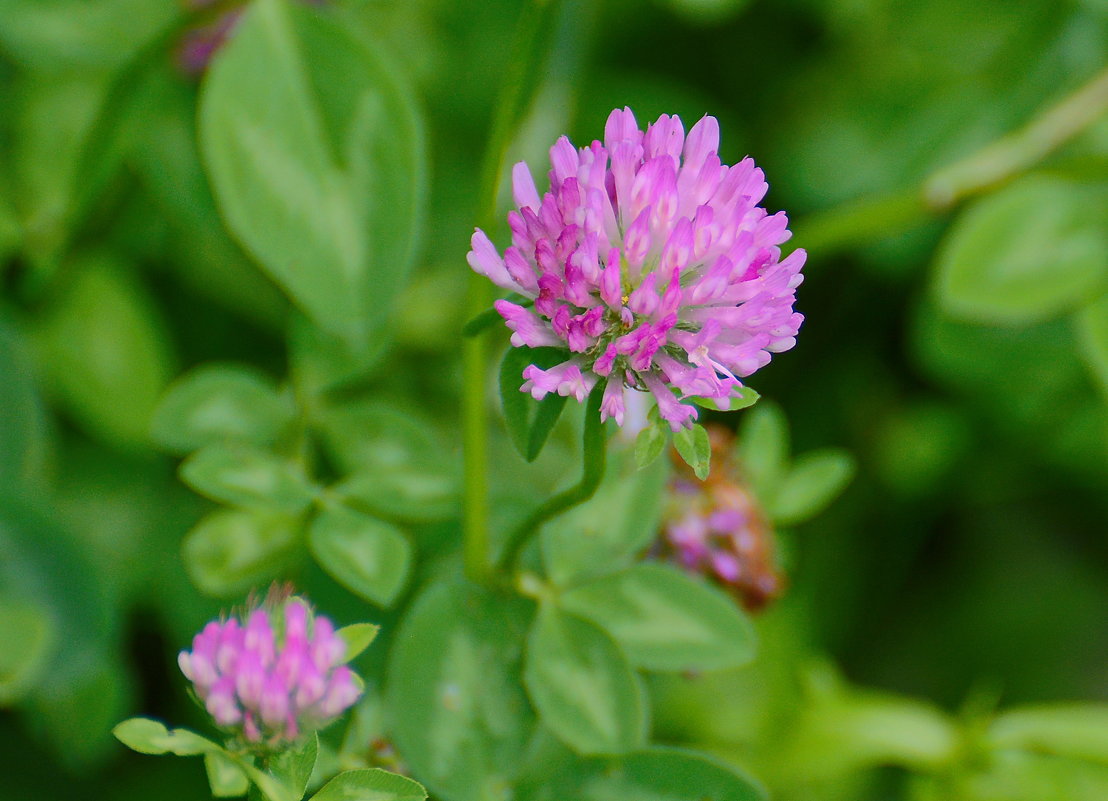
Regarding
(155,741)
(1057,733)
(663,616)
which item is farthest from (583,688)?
(1057,733)

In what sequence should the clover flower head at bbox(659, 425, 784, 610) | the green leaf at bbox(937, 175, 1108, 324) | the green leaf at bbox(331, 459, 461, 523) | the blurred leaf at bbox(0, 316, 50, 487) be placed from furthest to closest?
the green leaf at bbox(937, 175, 1108, 324)
the blurred leaf at bbox(0, 316, 50, 487)
the clover flower head at bbox(659, 425, 784, 610)
the green leaf at bbox(331, 459, 461, 523)

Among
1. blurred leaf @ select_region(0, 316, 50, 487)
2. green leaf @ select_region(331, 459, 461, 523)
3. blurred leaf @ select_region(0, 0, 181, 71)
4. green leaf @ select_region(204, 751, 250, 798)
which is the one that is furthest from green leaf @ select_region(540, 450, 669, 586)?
blurred leaf @ select_region(0, 0, 181, 71)

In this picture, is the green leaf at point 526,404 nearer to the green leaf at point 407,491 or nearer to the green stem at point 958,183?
the green leaf at point 407,491

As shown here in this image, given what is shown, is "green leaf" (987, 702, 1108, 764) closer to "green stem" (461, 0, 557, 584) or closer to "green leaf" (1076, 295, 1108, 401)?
"green leaf" (1076, 295, 1108, 401)

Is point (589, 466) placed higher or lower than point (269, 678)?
higher

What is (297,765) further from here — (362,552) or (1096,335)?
(1096,335)

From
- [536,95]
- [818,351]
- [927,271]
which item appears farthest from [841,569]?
[536,95]
